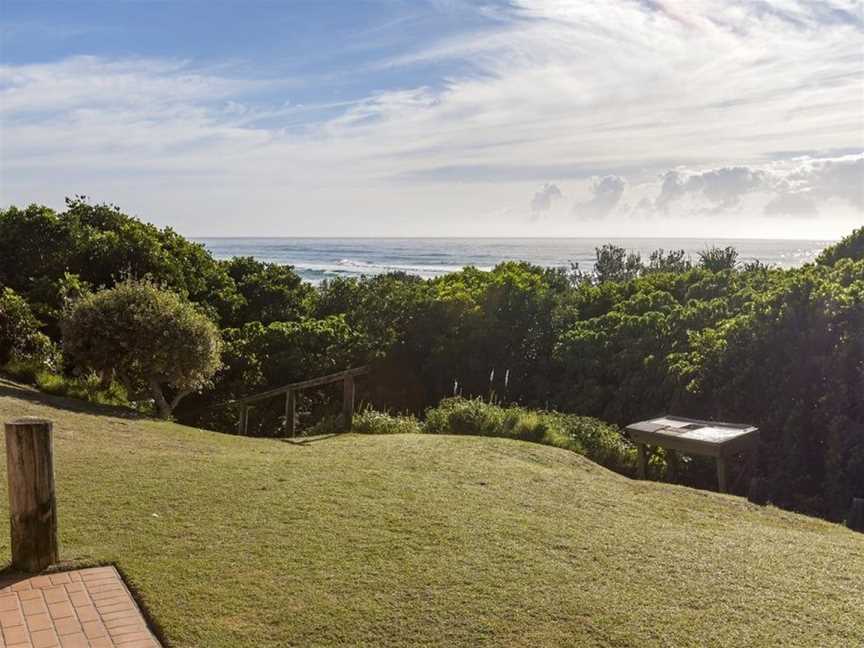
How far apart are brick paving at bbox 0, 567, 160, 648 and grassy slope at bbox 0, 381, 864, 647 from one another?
0.16m

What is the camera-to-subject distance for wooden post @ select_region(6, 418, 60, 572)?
16.5 ft

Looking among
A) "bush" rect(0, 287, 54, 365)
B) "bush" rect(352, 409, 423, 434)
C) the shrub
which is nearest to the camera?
the shrub

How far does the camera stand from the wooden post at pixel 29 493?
5027mm

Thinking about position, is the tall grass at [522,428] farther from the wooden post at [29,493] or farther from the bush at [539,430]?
the wooden post at [29,493]

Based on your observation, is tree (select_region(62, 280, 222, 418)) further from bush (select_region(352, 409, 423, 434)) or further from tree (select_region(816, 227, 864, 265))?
tree (select_region(816, 227, 864, 265))

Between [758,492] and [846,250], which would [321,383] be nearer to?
[758,492]

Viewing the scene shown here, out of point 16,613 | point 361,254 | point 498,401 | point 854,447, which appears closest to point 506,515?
point 16,613

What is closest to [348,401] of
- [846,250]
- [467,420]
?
[467,420]

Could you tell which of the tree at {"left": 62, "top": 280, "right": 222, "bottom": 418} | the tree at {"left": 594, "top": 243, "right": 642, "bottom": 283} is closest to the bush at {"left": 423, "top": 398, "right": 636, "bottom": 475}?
the tree at {"left": 62, "top": 280, "right": 222, "bottom": 418}

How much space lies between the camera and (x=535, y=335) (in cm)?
1819

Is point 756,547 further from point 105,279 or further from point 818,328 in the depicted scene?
point 105,279

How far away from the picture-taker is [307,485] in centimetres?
734

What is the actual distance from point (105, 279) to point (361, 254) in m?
90.1

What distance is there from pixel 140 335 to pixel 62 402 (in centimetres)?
149
